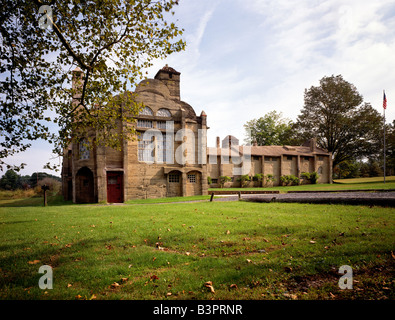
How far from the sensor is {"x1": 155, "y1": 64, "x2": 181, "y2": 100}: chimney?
94.1 feet

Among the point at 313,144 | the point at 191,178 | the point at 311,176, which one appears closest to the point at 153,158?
the point at 191,178

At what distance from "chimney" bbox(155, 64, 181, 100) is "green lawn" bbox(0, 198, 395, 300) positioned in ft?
80.1

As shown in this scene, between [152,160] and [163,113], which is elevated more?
[163,113]

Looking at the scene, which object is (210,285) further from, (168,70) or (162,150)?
→ (168,70)

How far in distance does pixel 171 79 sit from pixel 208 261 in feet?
92.9

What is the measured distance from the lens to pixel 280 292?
10.8ft

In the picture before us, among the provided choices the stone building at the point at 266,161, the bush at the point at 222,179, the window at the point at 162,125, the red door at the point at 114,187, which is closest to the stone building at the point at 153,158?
the red door at the point at 114,187

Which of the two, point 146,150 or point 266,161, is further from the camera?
point 266,161

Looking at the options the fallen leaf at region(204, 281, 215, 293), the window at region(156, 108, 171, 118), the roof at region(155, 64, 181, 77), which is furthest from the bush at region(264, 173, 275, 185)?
the fallen leaf at region(204, 281, 215, 293)

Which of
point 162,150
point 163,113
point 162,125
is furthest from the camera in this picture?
point 163,113

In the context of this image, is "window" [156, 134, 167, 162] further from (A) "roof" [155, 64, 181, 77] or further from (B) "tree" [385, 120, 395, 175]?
(B) "tree" [385, 120, 395, 175]

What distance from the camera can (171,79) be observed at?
1145 inches
